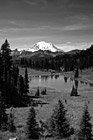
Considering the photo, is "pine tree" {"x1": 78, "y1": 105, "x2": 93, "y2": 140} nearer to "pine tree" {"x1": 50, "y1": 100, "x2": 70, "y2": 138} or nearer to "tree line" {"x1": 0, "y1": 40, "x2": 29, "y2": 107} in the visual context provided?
"pine tree" {"x1": 50, "y1": 100, "x2": 70, "y2": 138}

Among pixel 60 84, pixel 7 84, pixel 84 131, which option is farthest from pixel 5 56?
pixel 60 84

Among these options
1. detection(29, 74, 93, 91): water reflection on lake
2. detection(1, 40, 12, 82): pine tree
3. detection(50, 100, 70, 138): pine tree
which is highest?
detection(1, 40, 12, 82): pine tree

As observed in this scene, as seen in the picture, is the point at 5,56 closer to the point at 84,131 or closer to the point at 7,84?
the point at 7,84

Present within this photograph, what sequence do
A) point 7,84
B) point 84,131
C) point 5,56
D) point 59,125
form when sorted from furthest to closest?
point 5,56 → point 7,84 → point 59,125 → point 84,131

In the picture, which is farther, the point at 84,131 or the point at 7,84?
the point at 7,84

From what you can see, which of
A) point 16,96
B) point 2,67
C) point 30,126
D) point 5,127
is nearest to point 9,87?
point 16,96

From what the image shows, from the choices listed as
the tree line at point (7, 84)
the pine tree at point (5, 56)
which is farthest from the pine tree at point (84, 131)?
the pine tree at point (5, 56)

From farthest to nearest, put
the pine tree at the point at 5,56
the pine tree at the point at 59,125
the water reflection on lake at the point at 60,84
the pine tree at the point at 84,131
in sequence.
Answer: the water reflection on lake at the point at 60,84 → the pine tree at the point at 5,56 → the pine tree at the point at 59,125 → the pine tree at the point at 84,131

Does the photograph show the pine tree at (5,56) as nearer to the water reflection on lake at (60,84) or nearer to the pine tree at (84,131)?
the pine tree at (84,131)

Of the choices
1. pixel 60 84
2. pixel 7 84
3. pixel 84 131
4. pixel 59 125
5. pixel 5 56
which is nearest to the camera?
pixel 84 131

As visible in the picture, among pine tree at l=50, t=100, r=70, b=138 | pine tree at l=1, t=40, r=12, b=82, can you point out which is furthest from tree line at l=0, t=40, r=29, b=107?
pine tree at l=50, t=100, r=70, b=138

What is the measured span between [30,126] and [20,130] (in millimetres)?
2265

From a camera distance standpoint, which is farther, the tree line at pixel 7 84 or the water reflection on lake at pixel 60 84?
the water reflection on lake at pixel 60 84

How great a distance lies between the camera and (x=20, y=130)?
1861 cm
